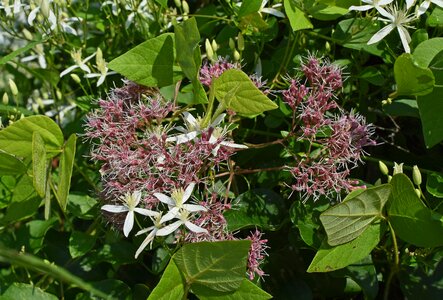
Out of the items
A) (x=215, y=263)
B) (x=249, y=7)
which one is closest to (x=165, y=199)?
(x=215, y=263)

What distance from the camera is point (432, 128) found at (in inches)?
39.7

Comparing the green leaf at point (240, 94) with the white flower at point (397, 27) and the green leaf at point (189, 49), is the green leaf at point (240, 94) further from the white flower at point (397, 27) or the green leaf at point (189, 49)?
the white flower at point (397, 27)

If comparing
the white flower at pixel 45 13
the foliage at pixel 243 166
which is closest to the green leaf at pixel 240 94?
the foliage at pixel 243 166

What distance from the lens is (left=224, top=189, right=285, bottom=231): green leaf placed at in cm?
100

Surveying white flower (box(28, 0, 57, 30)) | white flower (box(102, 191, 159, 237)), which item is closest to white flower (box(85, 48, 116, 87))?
white flower (box(28, 0, 57, 30))

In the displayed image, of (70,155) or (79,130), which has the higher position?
(70,155)

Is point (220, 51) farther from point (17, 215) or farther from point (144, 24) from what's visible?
point (17, 215)

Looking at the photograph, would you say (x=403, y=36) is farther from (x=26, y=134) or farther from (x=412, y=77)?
(x=26, y=134)

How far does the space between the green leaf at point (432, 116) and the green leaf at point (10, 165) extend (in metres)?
0.60

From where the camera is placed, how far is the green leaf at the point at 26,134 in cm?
97

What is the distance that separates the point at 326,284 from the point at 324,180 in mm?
244

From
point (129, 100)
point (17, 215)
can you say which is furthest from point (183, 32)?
point (17, 215)

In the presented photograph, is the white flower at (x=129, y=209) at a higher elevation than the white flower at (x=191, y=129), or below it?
below

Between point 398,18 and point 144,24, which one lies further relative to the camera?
point 144,24
